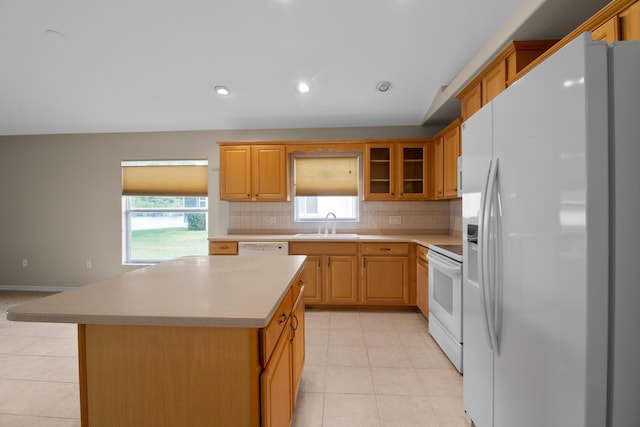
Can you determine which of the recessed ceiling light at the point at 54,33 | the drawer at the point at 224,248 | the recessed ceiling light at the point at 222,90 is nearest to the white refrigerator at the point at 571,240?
the drawer at the point at 224,248

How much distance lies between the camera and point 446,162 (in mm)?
3305

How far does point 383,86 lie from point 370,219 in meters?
1.75

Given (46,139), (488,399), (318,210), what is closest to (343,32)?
(318,210)

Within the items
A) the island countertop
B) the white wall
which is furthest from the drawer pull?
the white wall

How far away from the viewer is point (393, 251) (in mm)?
3434

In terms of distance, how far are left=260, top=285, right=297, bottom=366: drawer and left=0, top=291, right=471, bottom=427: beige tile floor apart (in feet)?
2.68

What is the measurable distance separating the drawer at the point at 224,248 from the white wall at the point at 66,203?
65 cm

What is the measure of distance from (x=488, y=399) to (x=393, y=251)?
2168 mm

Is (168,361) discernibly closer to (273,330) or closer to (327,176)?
(273,330)

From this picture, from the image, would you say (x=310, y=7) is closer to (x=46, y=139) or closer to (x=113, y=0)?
(x=113, y=0)

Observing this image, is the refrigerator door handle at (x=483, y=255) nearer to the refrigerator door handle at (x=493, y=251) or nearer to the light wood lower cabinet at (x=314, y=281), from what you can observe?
the refrigerator door handle at (x=493, y=251)

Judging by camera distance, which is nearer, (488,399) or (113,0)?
(488,399)

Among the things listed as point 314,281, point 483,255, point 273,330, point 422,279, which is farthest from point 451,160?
point 273,330

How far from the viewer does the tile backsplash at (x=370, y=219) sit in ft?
13.2
